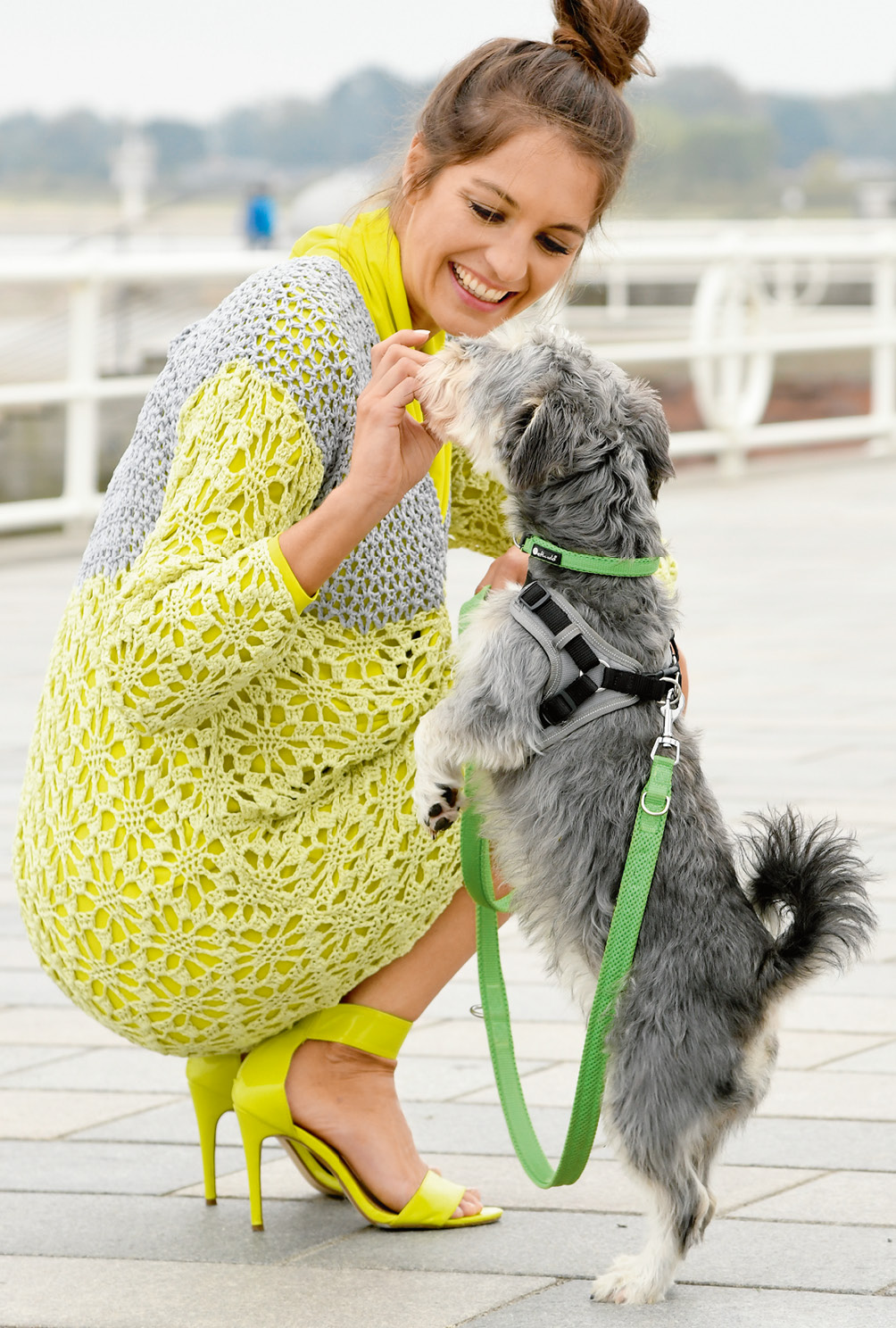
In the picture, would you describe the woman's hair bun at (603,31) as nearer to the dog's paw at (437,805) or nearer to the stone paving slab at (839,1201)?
the dog's paw at (437,805)

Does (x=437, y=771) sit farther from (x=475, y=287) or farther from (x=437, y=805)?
(x=475, y=287)

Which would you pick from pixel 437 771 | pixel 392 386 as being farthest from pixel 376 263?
pixel 437 771

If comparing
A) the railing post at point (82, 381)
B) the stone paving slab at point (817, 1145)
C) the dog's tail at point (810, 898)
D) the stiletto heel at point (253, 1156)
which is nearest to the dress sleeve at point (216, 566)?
the stiletto heel at point (253, 1156)

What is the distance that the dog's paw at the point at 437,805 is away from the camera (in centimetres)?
268

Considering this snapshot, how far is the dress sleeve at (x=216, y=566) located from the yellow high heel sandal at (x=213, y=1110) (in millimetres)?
673

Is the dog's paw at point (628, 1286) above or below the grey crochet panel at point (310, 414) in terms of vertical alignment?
below

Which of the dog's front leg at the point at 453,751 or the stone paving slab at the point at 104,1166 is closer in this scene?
the dog's front leg at the point at 453,751

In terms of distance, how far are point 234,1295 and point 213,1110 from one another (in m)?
0.41

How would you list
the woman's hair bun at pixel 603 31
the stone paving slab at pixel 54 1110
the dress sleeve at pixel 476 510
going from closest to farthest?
the woman's hair bun at pixel 603 31
the stone paving slab at pixel 54 1110
the dress sleeve at pixel 476 510

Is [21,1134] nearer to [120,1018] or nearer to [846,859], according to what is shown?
[120,1018]

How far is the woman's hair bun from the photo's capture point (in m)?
3.02

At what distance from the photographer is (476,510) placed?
3656 mm

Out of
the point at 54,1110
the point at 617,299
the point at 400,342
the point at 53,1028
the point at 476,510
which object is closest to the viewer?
the point at 400,342

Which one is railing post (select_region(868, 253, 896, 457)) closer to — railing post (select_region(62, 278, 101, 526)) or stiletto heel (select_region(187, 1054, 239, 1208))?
railing post (select_region(62, 278, 101, 526))
